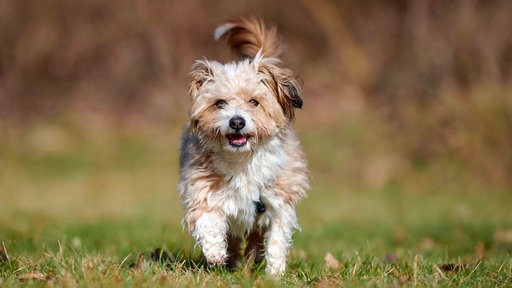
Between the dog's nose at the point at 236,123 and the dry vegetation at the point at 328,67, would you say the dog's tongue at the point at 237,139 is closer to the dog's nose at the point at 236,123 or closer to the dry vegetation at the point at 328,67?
the dog's nose at the point at 236,123

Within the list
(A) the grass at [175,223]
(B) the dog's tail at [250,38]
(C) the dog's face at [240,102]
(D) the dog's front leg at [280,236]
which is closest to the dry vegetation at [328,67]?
(A) the grass at [175,223]

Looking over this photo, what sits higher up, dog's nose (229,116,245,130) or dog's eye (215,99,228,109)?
dog's eye (215,99,228,109)

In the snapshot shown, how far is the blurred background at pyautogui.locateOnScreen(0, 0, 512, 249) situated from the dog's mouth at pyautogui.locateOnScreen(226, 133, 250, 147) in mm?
5464

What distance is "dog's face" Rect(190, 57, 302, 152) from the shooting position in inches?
193

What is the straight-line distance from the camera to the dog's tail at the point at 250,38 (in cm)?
577

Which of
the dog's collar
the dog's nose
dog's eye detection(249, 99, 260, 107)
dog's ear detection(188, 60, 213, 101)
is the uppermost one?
dog's ear detection(188, 60, 213, 101)

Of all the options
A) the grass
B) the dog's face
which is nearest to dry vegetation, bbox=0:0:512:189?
the grass

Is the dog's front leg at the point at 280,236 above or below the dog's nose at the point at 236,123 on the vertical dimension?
below

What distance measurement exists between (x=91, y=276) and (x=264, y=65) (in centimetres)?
184

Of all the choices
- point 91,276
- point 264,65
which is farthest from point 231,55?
point 91,276

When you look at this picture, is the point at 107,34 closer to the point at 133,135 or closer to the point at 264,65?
the point at 133,135

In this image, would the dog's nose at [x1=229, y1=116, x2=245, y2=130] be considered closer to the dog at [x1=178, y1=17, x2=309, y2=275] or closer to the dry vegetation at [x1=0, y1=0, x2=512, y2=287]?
the dog at [x1=178, y1=17, x2=309, y2=275]

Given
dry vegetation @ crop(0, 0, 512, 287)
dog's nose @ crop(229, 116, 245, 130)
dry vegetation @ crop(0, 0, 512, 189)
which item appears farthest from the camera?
dry vegetation @ crop(0, 0, 512, 189)

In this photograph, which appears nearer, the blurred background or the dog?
the dog
